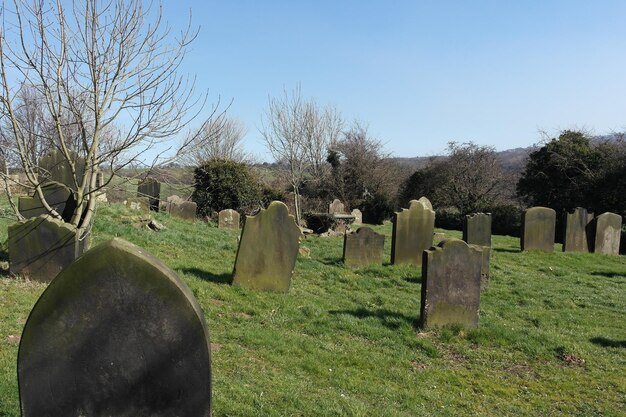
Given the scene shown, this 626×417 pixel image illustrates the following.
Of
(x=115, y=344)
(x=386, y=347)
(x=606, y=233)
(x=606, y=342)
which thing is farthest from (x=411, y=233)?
(x=115, y=344)

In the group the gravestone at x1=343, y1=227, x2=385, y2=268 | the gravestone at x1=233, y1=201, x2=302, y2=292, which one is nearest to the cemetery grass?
the gravestone at x1=233, y1=201, x2=302, y2=292

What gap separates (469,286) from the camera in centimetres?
775

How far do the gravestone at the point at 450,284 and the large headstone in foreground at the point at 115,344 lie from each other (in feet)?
17.2

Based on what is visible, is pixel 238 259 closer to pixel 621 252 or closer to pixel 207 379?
pixel 207 379

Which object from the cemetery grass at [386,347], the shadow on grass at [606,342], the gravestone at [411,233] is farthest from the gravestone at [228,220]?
the shadow on grass at [606,342]

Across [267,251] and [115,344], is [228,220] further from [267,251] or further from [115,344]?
[115,344]

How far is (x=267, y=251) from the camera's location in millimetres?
9367

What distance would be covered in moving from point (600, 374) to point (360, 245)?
6.89 metres

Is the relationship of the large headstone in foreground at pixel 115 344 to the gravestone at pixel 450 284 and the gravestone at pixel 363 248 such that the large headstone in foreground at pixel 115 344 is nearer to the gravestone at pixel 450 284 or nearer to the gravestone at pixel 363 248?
the gravestone at pixel 450 284

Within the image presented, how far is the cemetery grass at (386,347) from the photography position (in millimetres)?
5000

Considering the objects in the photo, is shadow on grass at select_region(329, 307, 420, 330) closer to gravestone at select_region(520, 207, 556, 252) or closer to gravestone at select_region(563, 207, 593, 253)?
gravestone at select_region(520, 207, 556, 252)

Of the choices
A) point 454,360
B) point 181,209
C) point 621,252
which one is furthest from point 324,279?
point 621,252

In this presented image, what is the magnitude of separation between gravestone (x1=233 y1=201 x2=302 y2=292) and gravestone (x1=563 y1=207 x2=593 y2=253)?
1205 centimetres

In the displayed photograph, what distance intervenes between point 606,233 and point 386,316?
13.1 metres
